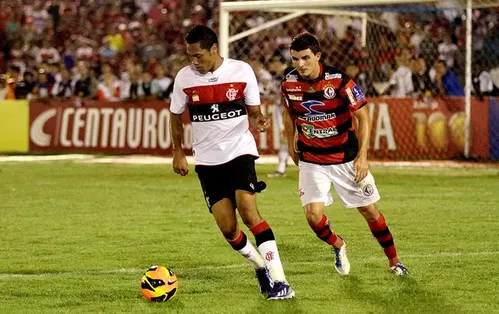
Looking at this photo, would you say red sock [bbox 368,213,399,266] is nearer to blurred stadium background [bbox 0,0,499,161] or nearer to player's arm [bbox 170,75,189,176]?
player's arm [bbox 170,75,189,176]

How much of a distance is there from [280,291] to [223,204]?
0.75m

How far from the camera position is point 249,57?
24.0 m

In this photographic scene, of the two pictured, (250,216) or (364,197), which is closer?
(250,216)

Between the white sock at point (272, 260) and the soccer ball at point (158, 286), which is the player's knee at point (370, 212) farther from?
the soccer ball at point (158, 286)

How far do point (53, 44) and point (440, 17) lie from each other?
40.5ft

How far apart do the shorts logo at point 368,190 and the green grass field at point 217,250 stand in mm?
643

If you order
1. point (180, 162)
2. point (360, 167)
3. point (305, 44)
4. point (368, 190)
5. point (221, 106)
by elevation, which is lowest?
point (368, 190)

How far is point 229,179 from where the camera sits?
786cm

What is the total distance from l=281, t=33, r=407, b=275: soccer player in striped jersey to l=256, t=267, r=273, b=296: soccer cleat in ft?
3.16

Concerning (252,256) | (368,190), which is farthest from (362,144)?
(252,256)

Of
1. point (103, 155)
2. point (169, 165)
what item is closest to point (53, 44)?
point (103, 155)

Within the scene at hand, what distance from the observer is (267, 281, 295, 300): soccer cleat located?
7.62m

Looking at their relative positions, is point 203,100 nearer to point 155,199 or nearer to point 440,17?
point 155,199

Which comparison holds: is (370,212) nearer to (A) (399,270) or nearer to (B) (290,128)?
(A) (399,270)
